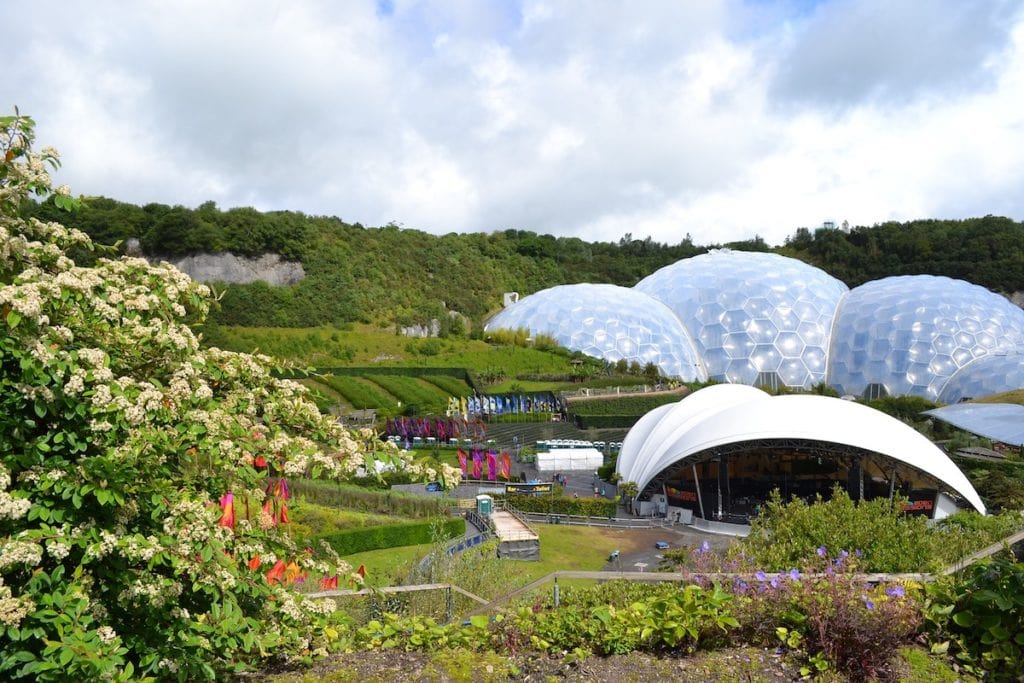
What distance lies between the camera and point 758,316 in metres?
51.2

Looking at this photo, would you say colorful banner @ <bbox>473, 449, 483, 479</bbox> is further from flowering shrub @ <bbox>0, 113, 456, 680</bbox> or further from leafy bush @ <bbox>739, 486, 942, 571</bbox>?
flowering shrub @ <bbox>0, 113, 456, 680</bbox>

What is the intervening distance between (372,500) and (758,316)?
123 ft

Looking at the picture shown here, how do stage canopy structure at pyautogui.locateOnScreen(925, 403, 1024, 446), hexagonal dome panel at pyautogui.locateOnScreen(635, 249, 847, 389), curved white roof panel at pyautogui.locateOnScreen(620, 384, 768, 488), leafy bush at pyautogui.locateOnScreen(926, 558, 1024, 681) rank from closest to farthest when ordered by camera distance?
leafy bush at pyautogui.locateOnScreen(926, 558, 1024, 681) < curved white roof panel at pyautogui.locateOnScreen(620, 384, 768, 488) < stage canopy structure at pyautogui.locateOnScreen(925, 403, 1024, 446) < hexagonal dome panel at pyautogui.locateOnScreen(635, 249, 847, 389)

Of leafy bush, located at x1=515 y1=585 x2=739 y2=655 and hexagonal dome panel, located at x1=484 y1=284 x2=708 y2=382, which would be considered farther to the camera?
hexagonal dome panel, located at x1=484 y1=284 x2=708 y2=382

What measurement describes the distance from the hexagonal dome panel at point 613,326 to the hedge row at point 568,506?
91.8 feet

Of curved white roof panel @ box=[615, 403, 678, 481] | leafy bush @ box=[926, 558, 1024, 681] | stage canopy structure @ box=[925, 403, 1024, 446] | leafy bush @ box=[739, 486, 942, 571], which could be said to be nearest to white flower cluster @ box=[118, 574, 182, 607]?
leafy bush @ box=[926, 558, 1024, 681]

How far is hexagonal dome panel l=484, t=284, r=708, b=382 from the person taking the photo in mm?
50562

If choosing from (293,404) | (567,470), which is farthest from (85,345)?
(567,470)

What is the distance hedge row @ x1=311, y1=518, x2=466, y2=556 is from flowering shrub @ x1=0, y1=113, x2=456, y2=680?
12.6m

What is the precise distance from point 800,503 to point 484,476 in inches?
792

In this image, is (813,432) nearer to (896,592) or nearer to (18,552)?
(896,592)

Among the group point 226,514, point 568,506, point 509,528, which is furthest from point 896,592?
point 568,506

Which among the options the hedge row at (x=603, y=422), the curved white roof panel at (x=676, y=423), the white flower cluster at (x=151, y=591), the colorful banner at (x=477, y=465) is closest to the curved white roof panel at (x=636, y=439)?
the curved white roof panel at (x=676, y=423)

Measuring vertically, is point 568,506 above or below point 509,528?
above
